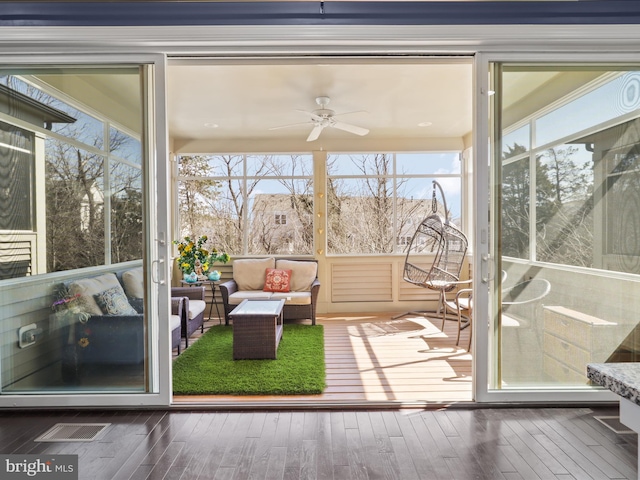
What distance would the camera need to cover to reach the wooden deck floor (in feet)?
10.1

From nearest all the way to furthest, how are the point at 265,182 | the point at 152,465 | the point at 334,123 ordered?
1. the point at 152,465
2. the point at 334,123
3. the point at 265,182

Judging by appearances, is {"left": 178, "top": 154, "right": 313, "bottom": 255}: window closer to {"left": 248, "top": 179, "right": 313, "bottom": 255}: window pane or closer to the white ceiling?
{"left": 248, "top": 179, "right": 313, "bottom": 255}: window pane

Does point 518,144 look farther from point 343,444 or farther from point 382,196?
point 382,196

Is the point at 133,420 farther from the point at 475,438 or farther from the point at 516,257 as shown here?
the point at 516,257

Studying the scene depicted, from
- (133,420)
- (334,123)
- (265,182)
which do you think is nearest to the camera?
(133,420)

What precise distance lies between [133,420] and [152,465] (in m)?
0.63

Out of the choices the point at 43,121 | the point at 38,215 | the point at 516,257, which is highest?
the point at 43,121

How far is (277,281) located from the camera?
5.94 metres

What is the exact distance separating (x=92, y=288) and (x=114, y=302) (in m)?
0.17

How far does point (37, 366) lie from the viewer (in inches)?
113

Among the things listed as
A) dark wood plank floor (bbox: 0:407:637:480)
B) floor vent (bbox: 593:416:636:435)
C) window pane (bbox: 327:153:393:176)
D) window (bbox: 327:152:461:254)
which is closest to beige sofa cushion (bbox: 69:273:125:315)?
dark wood plank floor (bbox: 0:407:637:480)

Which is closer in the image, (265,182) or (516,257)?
(516,257)

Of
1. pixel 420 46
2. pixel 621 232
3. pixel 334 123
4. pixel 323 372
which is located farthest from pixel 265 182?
pixel 621 232

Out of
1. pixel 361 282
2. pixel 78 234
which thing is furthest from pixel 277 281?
pixel 78 234
